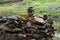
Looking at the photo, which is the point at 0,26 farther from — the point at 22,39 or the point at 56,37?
the point at 56,37

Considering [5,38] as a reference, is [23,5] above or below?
below

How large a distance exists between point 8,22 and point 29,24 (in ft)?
5.75

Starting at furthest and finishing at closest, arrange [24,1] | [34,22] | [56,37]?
[24,1] < [56,37] < [34,22]

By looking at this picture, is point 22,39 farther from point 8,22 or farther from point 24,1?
point 24,1

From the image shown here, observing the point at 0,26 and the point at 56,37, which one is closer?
the point at 0,26

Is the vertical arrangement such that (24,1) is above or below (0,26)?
below

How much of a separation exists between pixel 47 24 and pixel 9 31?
3.93 meters

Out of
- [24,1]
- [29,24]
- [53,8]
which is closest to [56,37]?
[29,24]

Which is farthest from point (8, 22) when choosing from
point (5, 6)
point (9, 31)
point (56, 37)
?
point (5, 6)

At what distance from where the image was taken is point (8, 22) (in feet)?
83.4

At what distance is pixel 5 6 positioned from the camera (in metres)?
64.8

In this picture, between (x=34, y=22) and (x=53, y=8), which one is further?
(x=53, y=8)

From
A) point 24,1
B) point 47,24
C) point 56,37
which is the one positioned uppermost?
point 47,24

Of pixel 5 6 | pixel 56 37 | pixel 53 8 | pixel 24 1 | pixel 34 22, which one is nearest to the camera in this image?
pixel 34 22
